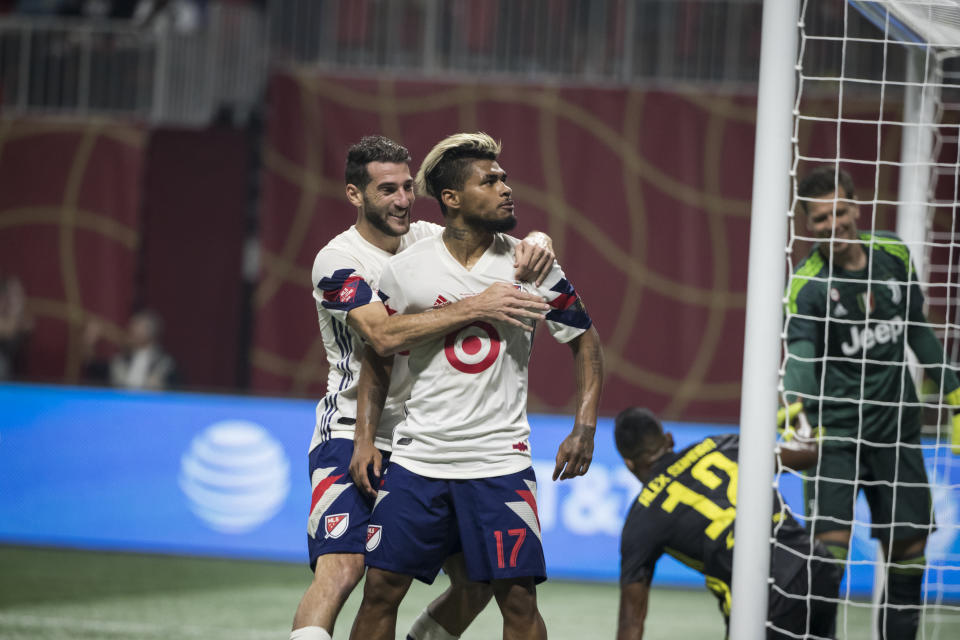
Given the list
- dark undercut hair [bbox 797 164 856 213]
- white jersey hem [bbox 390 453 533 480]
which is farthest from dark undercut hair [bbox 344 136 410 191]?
dark undercut hair [bbox 797 164 856 213]

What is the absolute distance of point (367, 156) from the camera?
384 centimetres

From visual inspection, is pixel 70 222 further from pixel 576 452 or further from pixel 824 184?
pixel 576 452

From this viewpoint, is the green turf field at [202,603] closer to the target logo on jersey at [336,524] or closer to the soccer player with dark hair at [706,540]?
the soccer player with dark hair at [706,540]

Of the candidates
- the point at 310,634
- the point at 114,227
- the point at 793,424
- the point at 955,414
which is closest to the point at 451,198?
the point at 310,634

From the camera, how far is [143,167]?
38.5ft

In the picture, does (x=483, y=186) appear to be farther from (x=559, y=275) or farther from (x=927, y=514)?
(x=927, y=514)

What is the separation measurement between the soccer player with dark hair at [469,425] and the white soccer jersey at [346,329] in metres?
0.13

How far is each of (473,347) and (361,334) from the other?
374mm

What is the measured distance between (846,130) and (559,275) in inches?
329

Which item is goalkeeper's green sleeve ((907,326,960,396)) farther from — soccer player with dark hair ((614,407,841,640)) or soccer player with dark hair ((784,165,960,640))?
soccer player with dark hair ((614,407,841,640))

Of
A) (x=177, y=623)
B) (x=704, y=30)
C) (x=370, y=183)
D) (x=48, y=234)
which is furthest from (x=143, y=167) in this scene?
(x=370, y=183)

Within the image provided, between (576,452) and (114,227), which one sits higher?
(114,227)

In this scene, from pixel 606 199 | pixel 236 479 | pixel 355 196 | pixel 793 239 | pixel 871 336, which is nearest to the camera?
pixel 793 239

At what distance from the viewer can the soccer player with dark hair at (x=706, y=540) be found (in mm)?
3838
